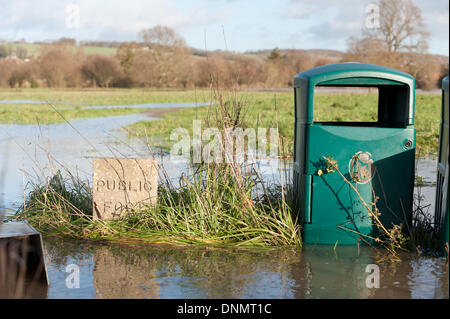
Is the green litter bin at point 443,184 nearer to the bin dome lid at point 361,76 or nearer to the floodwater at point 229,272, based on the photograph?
the floodwater at point 229,272

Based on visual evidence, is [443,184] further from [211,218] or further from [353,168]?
[211,218]

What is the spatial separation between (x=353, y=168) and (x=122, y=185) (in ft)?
8.15

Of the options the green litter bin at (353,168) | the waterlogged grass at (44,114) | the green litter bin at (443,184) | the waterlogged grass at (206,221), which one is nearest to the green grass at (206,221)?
the waterlogged grass at (206,221)

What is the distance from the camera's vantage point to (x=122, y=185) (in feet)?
19.5

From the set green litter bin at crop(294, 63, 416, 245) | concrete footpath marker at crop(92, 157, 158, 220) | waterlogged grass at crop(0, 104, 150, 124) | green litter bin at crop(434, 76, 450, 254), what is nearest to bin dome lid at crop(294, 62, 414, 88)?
green litter bin at crop(294, 63, 416, 245)

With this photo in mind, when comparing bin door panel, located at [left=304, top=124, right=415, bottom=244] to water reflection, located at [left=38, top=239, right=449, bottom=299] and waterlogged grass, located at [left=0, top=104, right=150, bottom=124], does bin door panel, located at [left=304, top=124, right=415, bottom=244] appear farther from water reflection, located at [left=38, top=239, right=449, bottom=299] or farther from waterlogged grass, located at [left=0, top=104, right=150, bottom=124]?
waterlogged grass, located at [left=0, top=104, right=150, bottom=124]

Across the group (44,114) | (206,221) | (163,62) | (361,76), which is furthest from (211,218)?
(163,62)

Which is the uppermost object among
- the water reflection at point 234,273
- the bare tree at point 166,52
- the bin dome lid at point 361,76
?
the bare tree at point 166,52

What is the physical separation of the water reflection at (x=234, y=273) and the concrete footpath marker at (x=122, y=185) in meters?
0.53

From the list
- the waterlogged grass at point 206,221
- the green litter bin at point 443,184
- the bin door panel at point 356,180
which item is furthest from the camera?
the waterlogged grass at point 206,221

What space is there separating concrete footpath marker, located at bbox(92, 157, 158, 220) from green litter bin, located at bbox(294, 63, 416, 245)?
1675 millimetres

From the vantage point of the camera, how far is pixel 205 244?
555 centimetres

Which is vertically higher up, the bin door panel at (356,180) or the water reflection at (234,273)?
the bin door panel at (356,180)

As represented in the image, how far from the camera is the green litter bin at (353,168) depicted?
5.32 meters
